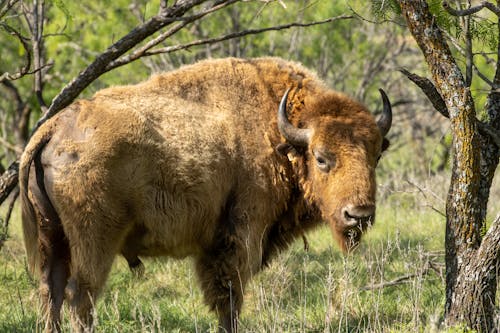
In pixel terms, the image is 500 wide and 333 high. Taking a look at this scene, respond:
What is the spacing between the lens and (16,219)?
1092 cm

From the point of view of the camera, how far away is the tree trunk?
505 cm

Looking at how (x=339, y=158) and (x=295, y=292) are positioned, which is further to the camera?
(x=295, y=292)

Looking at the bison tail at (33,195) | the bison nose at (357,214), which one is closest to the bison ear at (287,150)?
the bison nose at (357,214)

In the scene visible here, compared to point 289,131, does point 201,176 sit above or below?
below

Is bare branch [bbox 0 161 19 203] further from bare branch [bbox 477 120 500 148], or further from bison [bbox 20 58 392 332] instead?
bare branch [bbox 477 120 500 148]

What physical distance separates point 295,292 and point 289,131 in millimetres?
2016

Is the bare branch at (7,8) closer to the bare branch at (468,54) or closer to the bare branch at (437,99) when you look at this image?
the bare branch at (437,99)

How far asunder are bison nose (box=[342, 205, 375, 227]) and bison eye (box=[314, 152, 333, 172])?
449 millimetres

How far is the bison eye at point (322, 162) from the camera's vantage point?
6371 millimetres

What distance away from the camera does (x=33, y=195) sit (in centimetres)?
564

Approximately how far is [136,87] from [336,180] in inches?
76.8

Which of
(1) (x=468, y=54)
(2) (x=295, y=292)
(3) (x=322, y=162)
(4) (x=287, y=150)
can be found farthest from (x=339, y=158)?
(2) (x=295, y=292)

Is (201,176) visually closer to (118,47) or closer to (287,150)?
(287,150)

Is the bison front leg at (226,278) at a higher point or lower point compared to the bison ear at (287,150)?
lower
